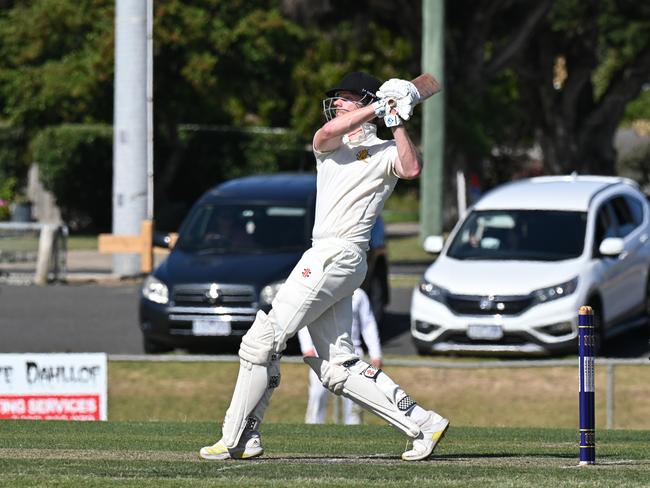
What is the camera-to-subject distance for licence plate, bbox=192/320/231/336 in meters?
17.3

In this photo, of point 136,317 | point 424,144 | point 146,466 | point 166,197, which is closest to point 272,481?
point 146,466

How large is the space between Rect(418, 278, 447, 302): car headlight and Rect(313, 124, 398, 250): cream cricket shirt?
8.97 meters

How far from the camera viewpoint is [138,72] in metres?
24.9

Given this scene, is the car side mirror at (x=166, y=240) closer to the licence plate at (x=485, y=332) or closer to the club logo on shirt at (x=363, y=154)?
the licence plate at (x=485, y=332)

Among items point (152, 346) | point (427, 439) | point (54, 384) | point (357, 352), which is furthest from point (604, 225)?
point (427, 439)

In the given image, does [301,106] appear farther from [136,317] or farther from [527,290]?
[527,290]

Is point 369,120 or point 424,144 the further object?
point 424,144

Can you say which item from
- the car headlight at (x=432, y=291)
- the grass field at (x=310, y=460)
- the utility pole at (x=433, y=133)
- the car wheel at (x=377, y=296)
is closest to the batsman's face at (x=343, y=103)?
the grass field at (x=310, y=460)

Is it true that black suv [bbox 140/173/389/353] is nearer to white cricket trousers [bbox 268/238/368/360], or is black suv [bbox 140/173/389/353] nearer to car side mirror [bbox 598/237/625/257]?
car side mirror [bbox 598/237/625/257]

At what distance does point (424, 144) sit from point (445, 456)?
20.8 meters

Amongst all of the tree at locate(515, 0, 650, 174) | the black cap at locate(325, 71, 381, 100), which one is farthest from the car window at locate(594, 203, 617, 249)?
the tree at locate(515, 0, 650, 174)

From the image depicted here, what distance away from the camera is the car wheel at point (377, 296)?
1985 cm

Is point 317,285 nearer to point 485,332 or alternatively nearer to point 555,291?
point 485,332

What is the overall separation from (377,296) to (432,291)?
7.92 feet
